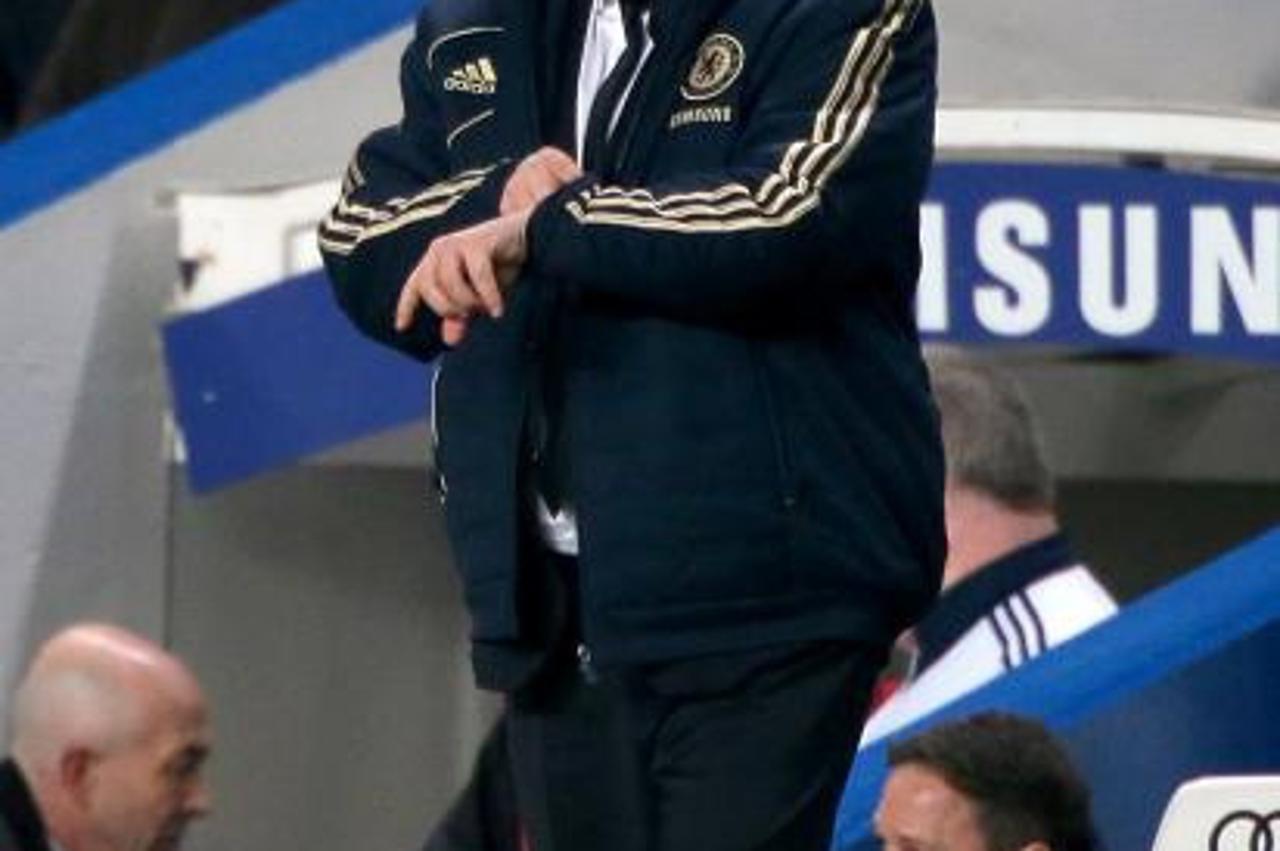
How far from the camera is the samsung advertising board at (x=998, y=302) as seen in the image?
297 inches

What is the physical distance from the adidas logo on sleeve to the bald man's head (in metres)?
2.46

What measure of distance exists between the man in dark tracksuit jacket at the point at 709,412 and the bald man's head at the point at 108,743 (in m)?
2.42

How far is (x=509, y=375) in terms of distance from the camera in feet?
13.7

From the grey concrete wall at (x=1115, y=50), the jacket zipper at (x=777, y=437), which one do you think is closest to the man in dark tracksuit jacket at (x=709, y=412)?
the jacket zipper at (x=777, y=437)

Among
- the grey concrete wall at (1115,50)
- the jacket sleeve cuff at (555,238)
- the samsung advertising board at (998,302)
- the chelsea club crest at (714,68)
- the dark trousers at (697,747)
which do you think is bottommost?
the samsung advertising board at (998,302)

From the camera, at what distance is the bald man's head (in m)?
Result: 6.55

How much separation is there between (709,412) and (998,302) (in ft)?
11.6

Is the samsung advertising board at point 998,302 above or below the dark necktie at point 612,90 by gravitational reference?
below

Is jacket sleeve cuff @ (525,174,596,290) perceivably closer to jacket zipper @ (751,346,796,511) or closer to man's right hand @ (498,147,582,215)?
man's right hand @ (498,147,582,215)

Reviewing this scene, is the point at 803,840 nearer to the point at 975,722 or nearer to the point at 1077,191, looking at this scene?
the point at 975,722

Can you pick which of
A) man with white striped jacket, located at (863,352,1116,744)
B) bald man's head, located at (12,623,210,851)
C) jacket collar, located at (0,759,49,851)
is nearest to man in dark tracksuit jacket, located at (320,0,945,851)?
jacket collar, located at (0,759,49,851)

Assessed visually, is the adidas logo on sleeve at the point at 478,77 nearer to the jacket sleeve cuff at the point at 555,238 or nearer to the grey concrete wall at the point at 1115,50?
the jacket sleeve cuff at the point at 555,238

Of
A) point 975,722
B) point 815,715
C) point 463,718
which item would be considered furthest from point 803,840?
point 463,718

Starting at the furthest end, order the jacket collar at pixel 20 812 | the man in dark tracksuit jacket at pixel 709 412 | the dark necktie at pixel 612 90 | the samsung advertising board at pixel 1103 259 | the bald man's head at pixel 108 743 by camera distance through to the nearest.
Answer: the samsung advertising board at pixel 1103 259
the bald man's head at pixel 108 743
the jacket collar at pixel 20 812
the dark necktie at pixel 612 90
the man in dark tracksuit jacket at pixel 709 412
